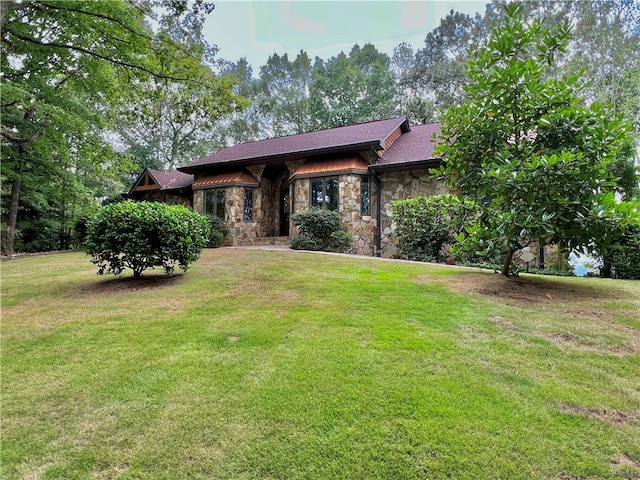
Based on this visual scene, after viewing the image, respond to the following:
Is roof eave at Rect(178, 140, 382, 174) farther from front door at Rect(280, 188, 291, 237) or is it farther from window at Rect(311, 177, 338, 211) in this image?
front door at Rect(280, 188, 291, 237)

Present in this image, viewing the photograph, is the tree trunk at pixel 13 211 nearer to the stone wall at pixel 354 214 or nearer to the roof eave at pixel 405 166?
the stone wall at pixel 354 214

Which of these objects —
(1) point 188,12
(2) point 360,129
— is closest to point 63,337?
(1) point 188,12

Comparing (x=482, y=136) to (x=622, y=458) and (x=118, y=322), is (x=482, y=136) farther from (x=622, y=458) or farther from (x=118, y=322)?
(x=118, y=322)

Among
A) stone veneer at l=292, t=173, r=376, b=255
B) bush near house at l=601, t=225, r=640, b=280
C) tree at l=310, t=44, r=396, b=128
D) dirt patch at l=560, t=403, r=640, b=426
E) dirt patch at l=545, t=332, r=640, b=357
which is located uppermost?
tree at l=310, t=44, r=396, b=128

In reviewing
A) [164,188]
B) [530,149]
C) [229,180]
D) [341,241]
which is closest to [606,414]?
[530,149]

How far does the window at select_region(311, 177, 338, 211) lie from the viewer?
12.2m

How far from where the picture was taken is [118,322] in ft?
13.2

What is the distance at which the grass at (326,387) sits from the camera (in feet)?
6.17

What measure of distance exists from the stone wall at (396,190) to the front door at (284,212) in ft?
16.4

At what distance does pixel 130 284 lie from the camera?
5832 mm

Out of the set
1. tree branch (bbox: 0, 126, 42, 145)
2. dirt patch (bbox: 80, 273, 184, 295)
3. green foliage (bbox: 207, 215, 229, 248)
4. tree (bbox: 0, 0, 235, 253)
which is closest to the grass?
dirt patch (bbox: 80, 273, 184, 295)

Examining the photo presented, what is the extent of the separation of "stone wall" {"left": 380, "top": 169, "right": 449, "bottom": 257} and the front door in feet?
16.4

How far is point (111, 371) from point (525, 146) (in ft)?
20.0

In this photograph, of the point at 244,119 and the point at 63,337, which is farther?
the point at 244,119
